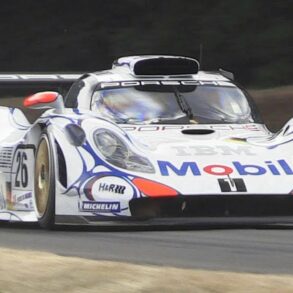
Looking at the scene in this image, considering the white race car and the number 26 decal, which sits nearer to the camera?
the white race car

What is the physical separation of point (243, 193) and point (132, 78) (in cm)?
246

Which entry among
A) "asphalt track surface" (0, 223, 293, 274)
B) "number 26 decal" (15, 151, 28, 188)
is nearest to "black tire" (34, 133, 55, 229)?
"asphalt track surface" (0, 223, 293, 274)

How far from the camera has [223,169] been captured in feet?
28.6

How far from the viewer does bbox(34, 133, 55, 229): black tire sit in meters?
8.62

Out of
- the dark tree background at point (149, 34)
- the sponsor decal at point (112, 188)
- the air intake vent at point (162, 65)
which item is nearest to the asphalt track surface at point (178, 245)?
the sponsor decal at point (112, 188)

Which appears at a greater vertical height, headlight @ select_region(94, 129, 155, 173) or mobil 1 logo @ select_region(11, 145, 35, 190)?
headlight @ select_region(94, 129, 155, 173)

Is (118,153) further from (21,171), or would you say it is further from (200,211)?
(21,171)

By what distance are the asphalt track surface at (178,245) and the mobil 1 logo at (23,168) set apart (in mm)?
481

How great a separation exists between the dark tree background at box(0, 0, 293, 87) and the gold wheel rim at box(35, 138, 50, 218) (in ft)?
41.1

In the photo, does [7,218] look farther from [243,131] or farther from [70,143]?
[243,131]

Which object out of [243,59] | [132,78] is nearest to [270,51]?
[243,59]

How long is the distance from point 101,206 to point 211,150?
1108 mm

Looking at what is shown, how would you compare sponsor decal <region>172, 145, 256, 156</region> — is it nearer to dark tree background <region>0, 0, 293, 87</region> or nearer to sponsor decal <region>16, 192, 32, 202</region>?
sponsor decal <region>16, 192, 32, 202</region>

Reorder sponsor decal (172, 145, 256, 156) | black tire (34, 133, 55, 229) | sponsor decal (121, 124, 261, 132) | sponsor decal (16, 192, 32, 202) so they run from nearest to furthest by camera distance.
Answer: black tire (34, 133, 55, 229), sponsor decal (172, 145, 256, 156), sponsor decal (16, 192, 32, 202), sponsor decal (121, 124, 261, 132)
